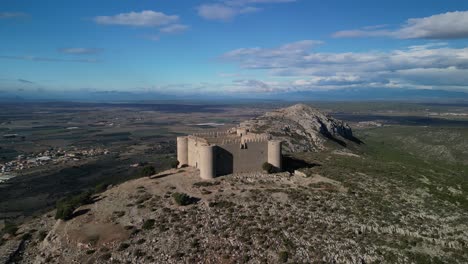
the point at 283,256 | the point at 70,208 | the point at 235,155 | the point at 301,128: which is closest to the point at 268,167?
the point at 235,155

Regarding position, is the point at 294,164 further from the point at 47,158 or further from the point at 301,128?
the point at 47,158

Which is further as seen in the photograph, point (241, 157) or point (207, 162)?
point (241, 157)

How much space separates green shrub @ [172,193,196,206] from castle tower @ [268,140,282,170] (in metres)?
13.4

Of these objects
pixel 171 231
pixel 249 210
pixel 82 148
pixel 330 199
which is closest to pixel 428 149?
pixel 330 199

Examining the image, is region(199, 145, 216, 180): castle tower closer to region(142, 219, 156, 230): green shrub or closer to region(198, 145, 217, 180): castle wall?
region(198, 145, 217, 180): castle wall

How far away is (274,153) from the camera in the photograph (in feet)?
159

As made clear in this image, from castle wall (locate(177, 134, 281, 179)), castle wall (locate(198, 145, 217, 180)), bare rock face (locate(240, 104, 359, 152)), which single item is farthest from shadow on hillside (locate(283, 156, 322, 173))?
bare rock face (locate(240, 104, 359, 152))

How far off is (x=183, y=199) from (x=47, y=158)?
3682 inches

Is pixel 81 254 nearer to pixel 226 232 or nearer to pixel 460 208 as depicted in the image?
pixel 226 232

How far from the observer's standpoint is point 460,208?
139 ft

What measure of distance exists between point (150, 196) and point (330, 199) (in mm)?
19867

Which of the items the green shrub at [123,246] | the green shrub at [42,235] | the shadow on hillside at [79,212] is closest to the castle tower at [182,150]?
the shadow on hillside at [79,212]

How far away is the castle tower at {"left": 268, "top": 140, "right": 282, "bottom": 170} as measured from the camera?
159 ft

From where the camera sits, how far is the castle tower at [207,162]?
4459 cm
